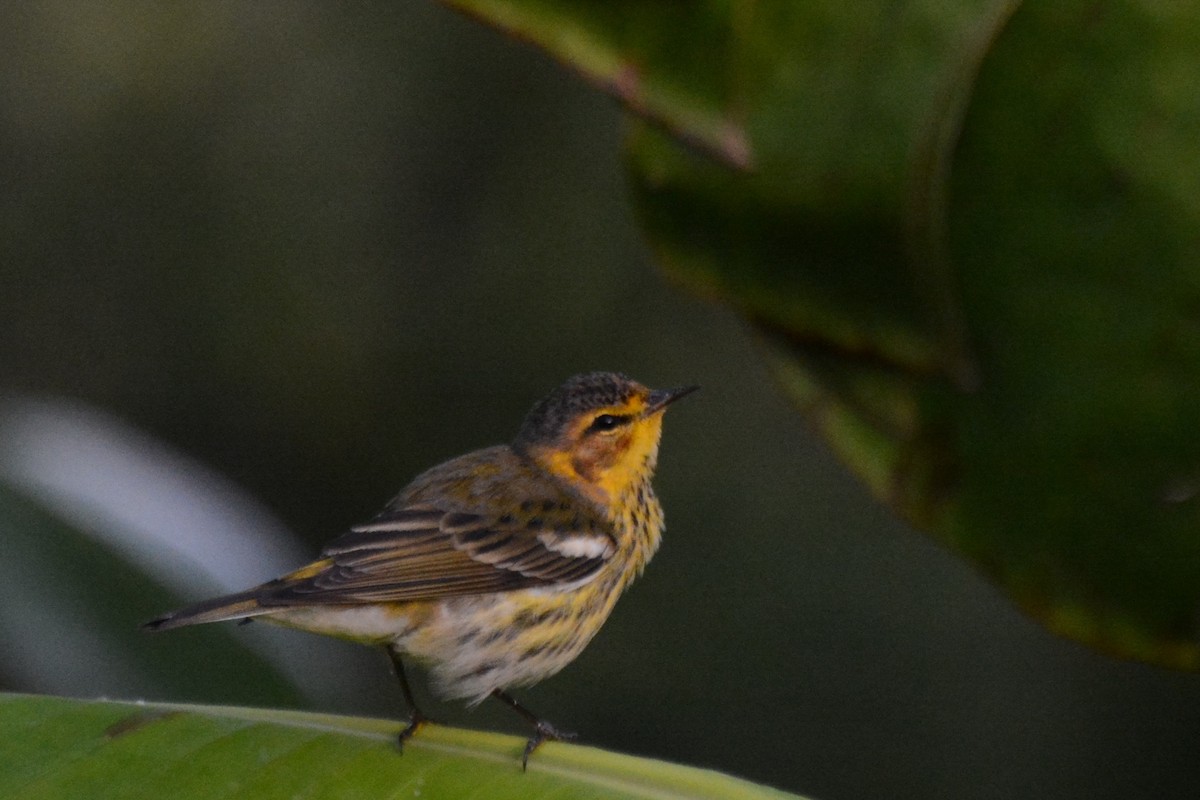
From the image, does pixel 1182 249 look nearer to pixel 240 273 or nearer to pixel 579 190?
pixel 579 190

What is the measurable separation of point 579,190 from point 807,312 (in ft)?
15.7

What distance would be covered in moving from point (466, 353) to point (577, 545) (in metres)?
3.66

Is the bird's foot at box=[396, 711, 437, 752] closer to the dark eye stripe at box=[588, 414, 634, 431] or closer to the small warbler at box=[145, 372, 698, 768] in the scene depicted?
the small warbler at box=[145, 372, 698, 768]

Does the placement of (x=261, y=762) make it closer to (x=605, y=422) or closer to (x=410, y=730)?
(x=410, y=730)

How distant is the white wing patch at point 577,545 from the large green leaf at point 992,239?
138cm

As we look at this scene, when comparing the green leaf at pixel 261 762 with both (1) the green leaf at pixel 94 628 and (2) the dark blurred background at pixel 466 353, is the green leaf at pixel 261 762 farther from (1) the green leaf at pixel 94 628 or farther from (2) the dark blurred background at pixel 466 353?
(2) the dark blurred background at pixel 466 353

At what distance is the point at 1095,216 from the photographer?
4.99ft

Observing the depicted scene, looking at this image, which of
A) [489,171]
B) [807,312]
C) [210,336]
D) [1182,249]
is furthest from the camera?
[210,336]

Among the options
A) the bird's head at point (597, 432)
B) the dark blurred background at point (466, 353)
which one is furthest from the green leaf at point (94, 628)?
the dark blurred background at point (466, 353)

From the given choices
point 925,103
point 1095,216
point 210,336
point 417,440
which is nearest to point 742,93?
point 925,103

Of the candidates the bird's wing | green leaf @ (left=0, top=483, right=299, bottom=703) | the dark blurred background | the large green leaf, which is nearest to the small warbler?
the bird's wing

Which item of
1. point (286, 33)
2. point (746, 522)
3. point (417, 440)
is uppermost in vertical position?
point (286, 33)

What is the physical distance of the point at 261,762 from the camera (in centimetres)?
202

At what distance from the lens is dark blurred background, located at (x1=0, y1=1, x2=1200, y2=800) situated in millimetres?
5652
